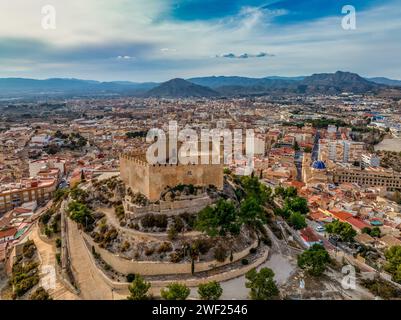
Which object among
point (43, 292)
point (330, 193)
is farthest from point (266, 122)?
point (43, 292)

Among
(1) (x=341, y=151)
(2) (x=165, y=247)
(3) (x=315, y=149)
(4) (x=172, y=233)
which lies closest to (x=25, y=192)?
(4) (x=172, y=233)

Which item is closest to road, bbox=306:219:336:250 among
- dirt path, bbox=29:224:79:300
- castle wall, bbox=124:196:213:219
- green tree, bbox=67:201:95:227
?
castle wall, bbox=124:196:213:219

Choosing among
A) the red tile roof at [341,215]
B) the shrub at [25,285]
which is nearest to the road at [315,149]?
the red tile roof at [341,215]

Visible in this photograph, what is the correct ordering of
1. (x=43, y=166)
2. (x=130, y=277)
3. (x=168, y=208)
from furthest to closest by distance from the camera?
1. (x=43, y=166)
2. (x=168, y=208)
3. (x=130, y=277)

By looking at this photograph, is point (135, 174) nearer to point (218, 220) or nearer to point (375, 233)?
point (218, 220)
